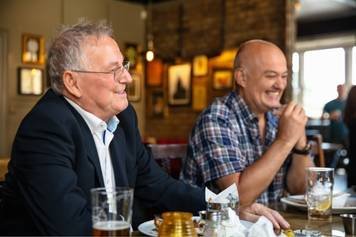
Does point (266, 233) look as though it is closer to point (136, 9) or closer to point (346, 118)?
point (346, 118)

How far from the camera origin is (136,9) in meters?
7.67

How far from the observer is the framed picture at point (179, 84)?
7973 millimetres

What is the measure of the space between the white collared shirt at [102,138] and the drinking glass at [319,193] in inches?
23.9

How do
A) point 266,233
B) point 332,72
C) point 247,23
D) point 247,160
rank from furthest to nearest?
point 332,72 → point 247,23 → point 247,160 → point 266,233

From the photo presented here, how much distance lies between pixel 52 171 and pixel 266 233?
0.52m

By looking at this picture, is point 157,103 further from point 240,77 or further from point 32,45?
point 240,77

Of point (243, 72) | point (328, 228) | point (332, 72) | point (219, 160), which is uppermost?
point (332, 72)

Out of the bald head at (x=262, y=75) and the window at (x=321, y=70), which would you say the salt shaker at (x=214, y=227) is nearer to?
the bald head at (x=262, y=75)

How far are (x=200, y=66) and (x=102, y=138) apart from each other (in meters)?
6.37

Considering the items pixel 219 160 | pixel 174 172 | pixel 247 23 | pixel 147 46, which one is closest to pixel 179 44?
pixel 147 46

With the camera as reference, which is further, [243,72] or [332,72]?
[332,72]

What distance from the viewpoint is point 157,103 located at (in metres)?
8.48

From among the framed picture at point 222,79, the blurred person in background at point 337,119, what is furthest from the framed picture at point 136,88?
the blurred person in background at point 337,119

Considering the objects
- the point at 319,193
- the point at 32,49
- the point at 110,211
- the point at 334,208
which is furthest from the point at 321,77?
the point at 110,211
